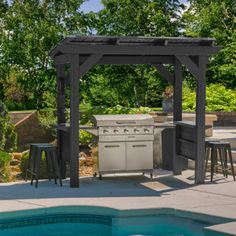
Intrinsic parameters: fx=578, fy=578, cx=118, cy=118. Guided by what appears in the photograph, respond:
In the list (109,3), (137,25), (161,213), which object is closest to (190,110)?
(137,25)

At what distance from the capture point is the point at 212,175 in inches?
463

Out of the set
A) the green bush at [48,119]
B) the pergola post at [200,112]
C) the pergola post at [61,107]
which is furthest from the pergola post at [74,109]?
the green bush at [48,119]

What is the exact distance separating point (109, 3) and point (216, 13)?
488 cm

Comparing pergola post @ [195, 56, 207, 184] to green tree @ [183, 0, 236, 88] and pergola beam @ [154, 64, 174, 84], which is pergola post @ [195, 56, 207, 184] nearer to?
pergola beam @ [154, 64, 174, 84]

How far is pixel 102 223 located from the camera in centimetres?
906

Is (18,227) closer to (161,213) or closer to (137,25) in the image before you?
(161,213)

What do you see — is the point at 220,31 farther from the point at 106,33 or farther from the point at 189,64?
the point at 189,64

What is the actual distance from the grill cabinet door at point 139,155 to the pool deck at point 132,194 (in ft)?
1.08

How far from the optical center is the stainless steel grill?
11.7 meters

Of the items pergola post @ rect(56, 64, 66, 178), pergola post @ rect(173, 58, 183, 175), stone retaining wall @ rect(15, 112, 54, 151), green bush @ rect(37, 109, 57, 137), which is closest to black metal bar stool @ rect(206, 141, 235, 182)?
pergola post @ rect(173, 58, 183, 175)

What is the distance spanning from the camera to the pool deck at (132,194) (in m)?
9.29

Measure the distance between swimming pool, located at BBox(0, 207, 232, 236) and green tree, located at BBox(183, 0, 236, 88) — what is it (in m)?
15.8

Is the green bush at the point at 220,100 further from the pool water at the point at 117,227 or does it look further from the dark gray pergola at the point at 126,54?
the pool water at the point at 117,227

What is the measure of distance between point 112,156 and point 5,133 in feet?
17.4
